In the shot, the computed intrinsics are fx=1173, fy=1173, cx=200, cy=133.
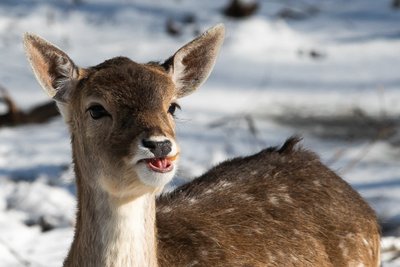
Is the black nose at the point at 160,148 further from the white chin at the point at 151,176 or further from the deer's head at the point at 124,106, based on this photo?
the white chin at the point at 151,176

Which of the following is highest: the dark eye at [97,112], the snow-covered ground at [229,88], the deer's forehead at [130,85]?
the deer's forehead at [130,85]

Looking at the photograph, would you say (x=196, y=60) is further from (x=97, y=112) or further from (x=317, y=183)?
(x=317, y=183)

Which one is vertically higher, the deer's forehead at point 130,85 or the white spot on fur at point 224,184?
the deer's forehead at point 130,85

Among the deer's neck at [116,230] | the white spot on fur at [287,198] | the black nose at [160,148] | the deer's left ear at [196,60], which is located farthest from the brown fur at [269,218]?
the black nose at [160,148]

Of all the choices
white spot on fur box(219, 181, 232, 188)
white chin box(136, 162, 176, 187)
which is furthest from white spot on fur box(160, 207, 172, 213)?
white chin box(136, 162, 176, 187)

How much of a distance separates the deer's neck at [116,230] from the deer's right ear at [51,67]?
51 cm

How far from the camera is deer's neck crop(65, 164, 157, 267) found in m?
5.63

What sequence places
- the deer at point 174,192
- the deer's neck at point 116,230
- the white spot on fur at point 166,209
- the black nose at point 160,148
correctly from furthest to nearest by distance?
the white spot on fur at point 166,209
the deer's neck at point 116,230
the deer at point 174,192
the black nose at point 160,148

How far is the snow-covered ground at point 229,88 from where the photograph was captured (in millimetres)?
8977

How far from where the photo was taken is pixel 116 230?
222 inches

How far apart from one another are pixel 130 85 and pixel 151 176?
1.92ft

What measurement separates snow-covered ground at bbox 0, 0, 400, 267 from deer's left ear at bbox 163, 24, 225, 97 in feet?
5.17

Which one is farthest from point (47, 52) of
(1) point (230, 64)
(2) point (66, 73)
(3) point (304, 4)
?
(3) point (304, 4)

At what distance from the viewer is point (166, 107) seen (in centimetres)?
568
